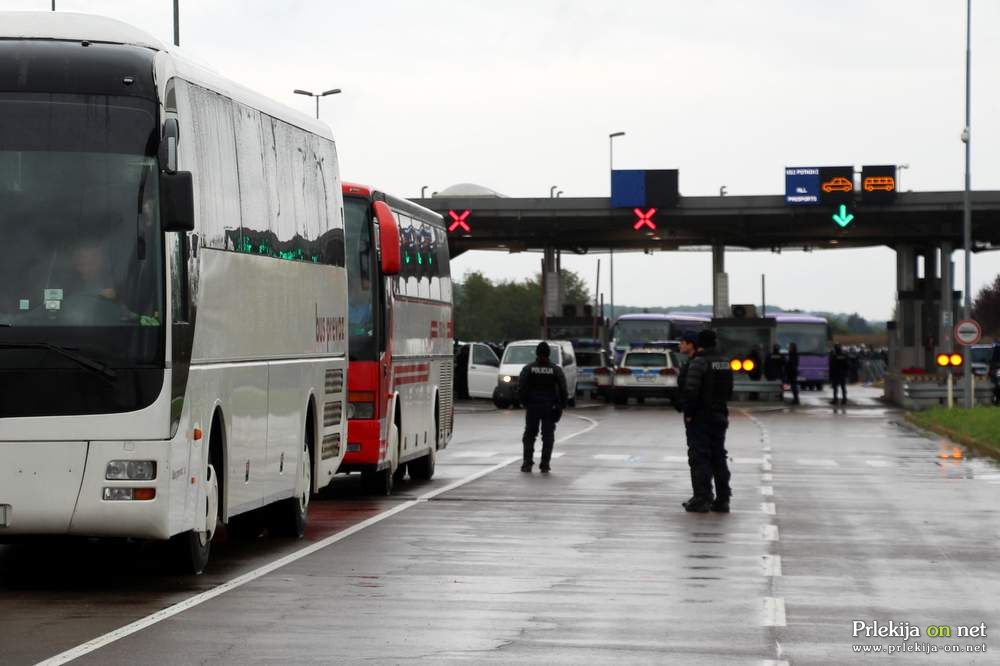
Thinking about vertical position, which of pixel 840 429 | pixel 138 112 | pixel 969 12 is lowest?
pixel 840 429

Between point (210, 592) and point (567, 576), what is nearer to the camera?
point (210, 592)

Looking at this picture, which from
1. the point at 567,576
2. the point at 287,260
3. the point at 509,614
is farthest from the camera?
the point at 287,260

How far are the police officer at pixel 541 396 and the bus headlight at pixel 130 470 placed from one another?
14689 millimetres

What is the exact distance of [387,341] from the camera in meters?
21.3

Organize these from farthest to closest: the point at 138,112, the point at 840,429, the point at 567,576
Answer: the point at 840,429 < the point at 567,576 < the point at 138,112

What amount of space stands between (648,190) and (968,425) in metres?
26.4

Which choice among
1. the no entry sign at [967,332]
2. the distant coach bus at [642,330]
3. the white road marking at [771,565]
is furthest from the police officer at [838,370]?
the white road marking at [771,565]

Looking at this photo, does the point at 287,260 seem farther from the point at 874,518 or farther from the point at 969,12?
the point at 969,12

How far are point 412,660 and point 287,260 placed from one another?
22.1 ft

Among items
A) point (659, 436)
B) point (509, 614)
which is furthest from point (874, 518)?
point (659, 436)

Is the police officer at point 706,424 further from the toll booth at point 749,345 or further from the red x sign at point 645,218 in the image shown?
the red x sign at point 645,218

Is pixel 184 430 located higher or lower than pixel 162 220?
lower

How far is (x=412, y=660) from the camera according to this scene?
31.7ft

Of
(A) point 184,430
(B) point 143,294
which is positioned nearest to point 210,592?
(A) point 184,430
